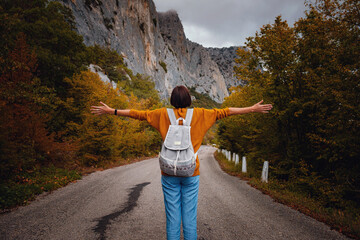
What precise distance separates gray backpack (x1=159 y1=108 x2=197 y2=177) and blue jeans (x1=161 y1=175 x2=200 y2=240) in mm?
147

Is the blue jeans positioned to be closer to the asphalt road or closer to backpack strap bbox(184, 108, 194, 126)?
backpack strap bbox(184, 108, 194, 126)

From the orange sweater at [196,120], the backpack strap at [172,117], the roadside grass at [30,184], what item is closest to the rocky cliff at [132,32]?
the roadside grass at [30,184]

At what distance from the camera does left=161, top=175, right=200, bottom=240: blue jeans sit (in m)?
1.76

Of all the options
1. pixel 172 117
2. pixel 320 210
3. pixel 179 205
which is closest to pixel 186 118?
pixel 172 117

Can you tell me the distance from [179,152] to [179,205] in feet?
1.93

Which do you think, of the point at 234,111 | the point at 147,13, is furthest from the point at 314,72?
the point at 147,13

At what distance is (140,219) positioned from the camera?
3443 millimetres

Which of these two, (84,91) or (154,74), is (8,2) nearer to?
(84,91)

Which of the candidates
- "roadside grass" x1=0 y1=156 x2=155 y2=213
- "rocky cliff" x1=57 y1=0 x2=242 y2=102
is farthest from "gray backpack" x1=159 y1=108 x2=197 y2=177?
"rocky cliff" x1=57 y1=0 x2=242 y2=102

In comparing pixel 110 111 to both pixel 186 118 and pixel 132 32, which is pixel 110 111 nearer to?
pixel 186 118

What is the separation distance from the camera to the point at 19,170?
604 cm

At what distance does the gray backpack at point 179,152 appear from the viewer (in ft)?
5.44

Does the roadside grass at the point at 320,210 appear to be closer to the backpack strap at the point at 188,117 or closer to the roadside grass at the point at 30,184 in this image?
the backpack strap at the point at 188,117

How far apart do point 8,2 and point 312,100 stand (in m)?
19.8
